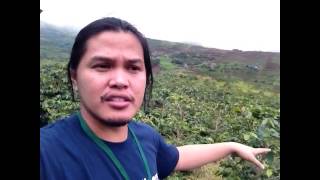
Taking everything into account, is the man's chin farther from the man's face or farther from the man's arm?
the man's arm

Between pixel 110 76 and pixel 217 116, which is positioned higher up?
pixel 110 76

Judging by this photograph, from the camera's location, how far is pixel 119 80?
3.95ft

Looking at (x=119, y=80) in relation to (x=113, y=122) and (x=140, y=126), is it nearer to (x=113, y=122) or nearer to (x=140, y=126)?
(x=113, y=122)

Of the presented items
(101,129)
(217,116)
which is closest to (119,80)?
(101,129)

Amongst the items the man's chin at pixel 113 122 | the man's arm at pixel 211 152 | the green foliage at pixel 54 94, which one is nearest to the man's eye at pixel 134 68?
the man's chin at pixel 113 122

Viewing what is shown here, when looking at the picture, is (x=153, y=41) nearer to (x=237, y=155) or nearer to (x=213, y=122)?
(x=213, y=122)

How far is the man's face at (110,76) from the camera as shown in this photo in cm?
121

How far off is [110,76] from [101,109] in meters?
0.10

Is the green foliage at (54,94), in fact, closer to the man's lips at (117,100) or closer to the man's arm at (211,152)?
A: the man's lips at (117,100)

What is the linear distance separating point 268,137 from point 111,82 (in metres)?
0.76

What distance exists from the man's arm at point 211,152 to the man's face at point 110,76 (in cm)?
44

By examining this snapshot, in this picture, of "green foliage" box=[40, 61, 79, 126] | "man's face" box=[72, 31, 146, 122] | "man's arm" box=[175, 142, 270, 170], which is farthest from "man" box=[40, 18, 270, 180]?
"man's arm" box=[175, 142, 270, 170]

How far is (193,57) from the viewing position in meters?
1.65
